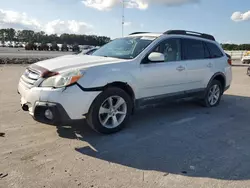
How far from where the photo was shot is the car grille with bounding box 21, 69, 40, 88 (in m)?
4.39

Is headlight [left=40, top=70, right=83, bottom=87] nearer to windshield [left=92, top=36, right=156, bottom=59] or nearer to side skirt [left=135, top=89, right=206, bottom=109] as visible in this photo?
windshield [left=92, top=36, right=156, bottom=59]

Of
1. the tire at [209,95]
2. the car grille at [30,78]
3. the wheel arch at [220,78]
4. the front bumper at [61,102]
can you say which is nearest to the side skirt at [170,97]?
the tire at [209,95]

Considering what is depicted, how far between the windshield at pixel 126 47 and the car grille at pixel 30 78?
1518 millimetres

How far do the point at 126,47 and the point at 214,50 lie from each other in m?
2.74

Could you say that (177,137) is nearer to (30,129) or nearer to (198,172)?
(198,172)

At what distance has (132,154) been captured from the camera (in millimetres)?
3932

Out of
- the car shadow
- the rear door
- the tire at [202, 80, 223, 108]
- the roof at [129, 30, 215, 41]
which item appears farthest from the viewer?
the tire at [202, 80, 223, 108]

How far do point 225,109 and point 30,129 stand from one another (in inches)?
183

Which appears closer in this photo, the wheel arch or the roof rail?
the roof rail

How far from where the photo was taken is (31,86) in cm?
437

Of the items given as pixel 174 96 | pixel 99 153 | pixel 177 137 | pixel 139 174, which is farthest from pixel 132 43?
pixel 139 174

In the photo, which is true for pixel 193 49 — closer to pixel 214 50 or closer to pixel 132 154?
pixel 214 50

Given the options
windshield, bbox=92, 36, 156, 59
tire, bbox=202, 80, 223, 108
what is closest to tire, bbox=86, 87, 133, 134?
windshield, bbox=92, 36, 156, 59

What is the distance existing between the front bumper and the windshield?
125 cm
